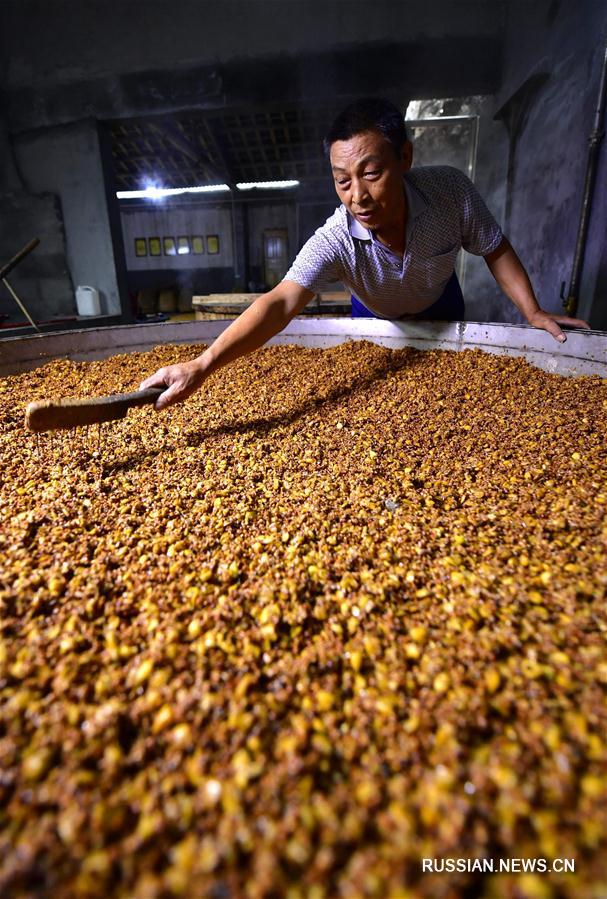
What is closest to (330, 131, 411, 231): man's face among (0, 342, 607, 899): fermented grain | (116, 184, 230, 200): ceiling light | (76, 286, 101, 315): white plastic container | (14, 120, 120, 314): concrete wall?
(0, 342, 607, 899): fermented grain

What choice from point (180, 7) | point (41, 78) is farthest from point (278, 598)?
point (41, 78)

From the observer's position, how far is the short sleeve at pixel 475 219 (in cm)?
194

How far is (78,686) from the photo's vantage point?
0.66 metres

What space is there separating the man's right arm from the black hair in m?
0.53

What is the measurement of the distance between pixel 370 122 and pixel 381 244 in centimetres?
47

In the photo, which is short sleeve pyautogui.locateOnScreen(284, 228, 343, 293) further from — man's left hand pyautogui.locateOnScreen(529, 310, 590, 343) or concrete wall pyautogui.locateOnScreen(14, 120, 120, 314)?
concrete wall pyautogui.locateOnScreen(14, 120, 120, 314)

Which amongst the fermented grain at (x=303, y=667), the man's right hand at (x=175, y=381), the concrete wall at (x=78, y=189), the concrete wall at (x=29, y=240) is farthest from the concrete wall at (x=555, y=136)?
the concrete wall at (x=29, y=240)

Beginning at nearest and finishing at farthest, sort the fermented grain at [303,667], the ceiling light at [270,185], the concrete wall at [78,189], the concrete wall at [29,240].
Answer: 1. the fermented grain at [303,667]
2. the concrete wall at [78,189]
3. the concrete wall at [29,240]
4. the ceiling light at [270,185]

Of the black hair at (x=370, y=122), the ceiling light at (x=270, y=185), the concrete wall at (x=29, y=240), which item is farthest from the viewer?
the ceiling light at (x=270, y=185)

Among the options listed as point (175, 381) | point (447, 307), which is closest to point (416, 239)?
point (447, 307)

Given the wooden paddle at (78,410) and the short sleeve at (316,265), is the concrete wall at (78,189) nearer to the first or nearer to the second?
the short sleeve at (316,265)

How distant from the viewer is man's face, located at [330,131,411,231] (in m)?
1.57

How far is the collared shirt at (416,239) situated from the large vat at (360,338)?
0.31 meters

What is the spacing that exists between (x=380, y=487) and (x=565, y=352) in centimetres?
121
